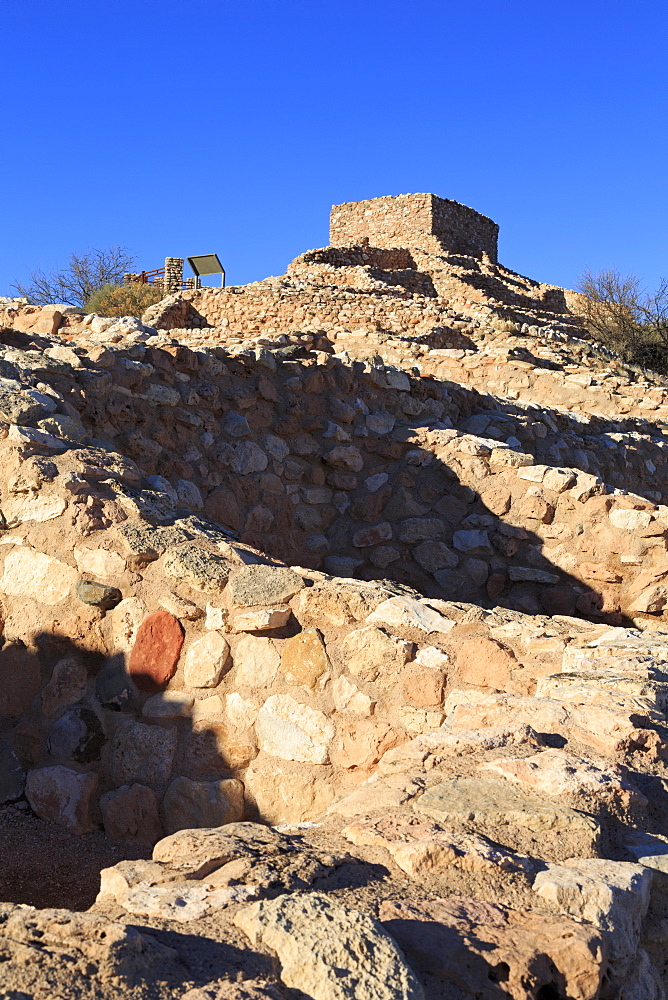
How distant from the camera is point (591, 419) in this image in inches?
296

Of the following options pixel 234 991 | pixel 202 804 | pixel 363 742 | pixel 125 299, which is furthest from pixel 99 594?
pixel 125 299

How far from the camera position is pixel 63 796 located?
2566mm

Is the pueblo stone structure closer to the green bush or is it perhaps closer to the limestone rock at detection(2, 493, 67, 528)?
the limestone rock at detection(2, 493, 67, 528)

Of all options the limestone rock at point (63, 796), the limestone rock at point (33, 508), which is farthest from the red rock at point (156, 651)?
the limestone rock at point (33, 508)

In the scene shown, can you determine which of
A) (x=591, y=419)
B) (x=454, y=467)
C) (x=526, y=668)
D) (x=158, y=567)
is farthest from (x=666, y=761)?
(x=591, y=419)

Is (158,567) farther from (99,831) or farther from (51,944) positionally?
(51,944)

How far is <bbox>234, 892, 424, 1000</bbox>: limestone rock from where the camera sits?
1200 millimetres

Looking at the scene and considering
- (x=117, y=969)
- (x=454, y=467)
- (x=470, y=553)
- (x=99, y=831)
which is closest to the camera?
(x=117, y=969)

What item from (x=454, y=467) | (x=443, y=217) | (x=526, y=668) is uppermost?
(x=443, y=217)

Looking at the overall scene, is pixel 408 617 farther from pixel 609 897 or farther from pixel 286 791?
pixel 609 897

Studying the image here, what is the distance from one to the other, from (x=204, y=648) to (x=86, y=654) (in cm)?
43

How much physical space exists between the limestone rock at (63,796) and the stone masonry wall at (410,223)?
78.9 ft

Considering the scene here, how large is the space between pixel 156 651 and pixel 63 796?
517 millimetres

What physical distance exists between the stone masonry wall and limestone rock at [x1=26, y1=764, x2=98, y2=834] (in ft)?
78.9
